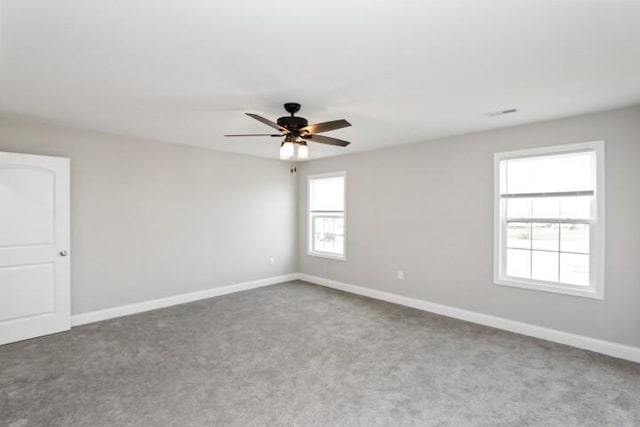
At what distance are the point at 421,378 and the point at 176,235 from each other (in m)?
3.96

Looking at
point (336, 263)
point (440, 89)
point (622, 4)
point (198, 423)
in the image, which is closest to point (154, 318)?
point (198, 423)

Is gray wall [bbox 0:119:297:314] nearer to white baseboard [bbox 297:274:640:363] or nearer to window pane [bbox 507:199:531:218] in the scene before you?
white baseboard [bbox 297:274:640:363]

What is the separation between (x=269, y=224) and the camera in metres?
6.20

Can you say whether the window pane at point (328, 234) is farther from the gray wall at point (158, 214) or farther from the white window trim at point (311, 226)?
the gray wall at point (158, 214)

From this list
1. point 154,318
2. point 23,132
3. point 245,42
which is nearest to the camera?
point 245,42

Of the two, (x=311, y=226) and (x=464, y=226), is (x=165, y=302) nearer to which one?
(x=311, y=226)

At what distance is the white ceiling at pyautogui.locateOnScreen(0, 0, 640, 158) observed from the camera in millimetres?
1721

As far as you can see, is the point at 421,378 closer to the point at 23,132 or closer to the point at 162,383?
the point at 162,383

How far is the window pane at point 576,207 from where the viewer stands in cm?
342

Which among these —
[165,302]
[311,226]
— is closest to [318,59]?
[165,302]

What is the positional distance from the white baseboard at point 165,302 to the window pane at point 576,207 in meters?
4.66

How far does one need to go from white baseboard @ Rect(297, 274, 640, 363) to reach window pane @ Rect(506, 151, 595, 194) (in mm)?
1600

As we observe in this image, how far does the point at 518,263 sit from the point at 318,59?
3.42 m

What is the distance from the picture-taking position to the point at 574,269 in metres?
3.52
